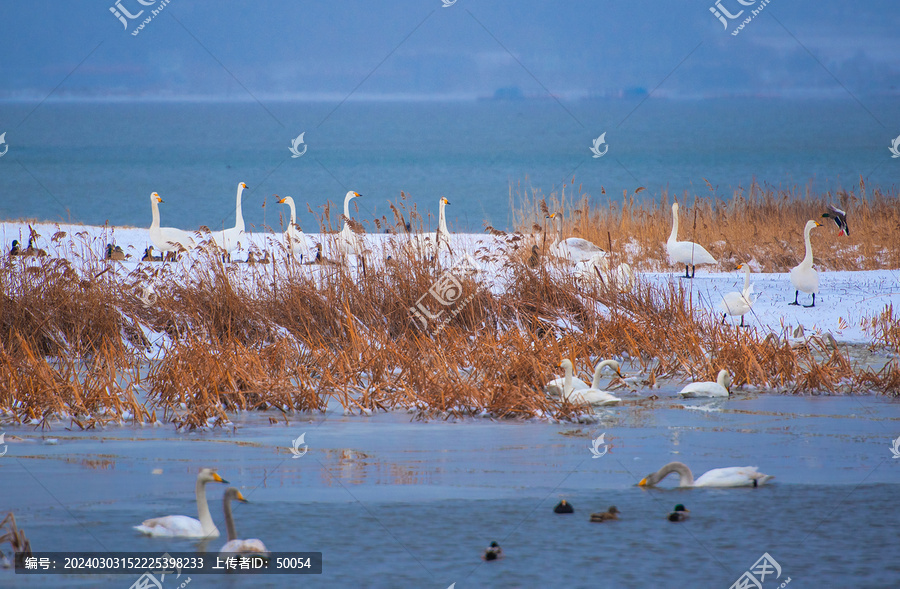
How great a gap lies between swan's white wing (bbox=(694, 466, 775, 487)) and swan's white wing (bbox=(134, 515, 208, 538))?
225 cm

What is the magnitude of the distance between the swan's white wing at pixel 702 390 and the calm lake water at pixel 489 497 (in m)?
0.49

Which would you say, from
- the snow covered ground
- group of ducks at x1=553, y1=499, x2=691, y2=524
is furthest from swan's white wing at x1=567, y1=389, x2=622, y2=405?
the snow covered ground

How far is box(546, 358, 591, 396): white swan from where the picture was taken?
6.10 meters

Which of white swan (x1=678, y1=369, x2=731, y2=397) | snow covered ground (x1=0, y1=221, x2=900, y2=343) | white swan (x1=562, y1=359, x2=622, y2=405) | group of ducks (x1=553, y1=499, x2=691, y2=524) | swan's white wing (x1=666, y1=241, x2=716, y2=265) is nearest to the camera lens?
group of ducks (x1=553, y1=499, x2=691, y2=524)

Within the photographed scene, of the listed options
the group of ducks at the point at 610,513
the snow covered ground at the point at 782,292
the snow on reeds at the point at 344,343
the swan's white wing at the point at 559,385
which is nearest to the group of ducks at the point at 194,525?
the group of ducks at the point at 610,513

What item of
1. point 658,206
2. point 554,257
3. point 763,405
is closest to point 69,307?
point 554,257

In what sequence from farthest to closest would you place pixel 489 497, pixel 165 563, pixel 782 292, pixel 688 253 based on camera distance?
pixel 688 253
pixel 782 292
pixel 489 497
pixel 165 563

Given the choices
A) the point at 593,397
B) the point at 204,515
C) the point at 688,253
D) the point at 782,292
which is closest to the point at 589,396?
the point at 593,397

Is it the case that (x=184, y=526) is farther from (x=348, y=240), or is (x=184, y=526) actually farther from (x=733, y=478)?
(x=348, y=240)

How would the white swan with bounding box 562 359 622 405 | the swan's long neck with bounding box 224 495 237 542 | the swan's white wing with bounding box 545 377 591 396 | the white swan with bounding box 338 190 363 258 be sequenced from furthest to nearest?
1. the white swan with bounding box 338 190 363 258
2. the swan's white wing with bounding box 545 377 591 396
3. the white swan with bounding box 562 359 622 405
4. the swan's long neck with bounding box 224 495 237 542

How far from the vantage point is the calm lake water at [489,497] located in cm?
354

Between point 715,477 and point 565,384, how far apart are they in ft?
6.09

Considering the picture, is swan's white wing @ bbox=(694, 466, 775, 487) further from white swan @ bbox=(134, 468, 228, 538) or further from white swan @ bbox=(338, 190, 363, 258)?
white swan @ bbox=(338, 190, 363, 258)

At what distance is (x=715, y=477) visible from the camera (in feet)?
14.7
